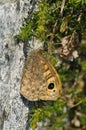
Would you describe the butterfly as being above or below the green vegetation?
below

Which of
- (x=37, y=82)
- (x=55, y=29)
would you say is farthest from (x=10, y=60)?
(x=55, y=29)

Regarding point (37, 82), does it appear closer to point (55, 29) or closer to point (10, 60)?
point (10, 60)

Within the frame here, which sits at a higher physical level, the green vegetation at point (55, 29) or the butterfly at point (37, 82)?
the green vegetation at point (55, 29)

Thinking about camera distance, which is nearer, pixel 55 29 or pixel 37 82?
pixel 37 82

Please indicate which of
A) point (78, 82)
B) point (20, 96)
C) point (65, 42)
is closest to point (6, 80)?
point (20, 96)

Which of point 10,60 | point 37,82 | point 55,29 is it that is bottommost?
point 37,82

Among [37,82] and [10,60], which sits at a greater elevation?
[10,60]
